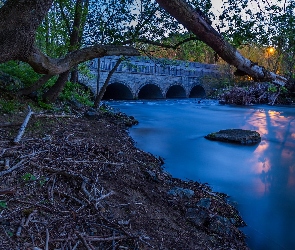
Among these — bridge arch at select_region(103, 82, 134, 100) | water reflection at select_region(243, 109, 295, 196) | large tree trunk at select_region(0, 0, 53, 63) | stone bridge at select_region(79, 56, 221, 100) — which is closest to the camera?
large tree trunk at select_region(0, 0, 53, 63)

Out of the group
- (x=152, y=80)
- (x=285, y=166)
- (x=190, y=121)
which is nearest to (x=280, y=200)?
(x=285, y=166)

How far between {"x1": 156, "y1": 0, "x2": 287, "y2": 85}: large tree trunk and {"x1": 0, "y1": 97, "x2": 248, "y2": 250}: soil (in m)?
1.67

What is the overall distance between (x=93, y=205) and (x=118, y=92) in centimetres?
2476

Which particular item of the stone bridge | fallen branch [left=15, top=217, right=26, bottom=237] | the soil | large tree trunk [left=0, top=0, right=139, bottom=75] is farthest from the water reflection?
the stone bridge

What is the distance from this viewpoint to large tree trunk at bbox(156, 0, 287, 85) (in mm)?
2221

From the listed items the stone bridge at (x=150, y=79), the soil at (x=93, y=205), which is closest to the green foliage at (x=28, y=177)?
the soil at (x=93, y=205)

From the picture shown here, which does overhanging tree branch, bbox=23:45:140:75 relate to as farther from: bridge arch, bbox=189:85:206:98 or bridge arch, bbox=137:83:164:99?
bridge arch, bbox=189:85:206:98

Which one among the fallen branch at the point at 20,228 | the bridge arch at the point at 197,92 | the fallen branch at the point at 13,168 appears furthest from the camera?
the bridge arch at the point at 197,92

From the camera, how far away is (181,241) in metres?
2.82

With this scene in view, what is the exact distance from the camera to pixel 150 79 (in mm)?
27312

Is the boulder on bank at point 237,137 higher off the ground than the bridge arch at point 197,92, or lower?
lower

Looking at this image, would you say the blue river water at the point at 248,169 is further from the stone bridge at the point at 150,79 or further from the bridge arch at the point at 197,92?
the bridge arch at the point at 197,92

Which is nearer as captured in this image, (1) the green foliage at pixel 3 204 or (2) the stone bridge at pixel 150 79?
(1) the green foliage at pixel 3 204

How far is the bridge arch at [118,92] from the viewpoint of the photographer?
2569cm
